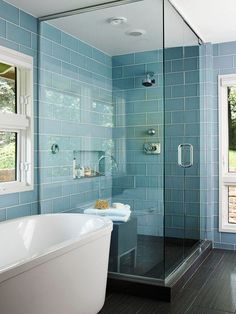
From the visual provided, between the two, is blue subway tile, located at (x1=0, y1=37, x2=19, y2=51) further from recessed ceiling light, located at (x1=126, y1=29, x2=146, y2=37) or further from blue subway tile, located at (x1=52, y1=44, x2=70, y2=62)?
recessed ceiling light, located at (x1=126, y1=29, x2=146, y2=37)

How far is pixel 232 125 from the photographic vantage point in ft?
15.9

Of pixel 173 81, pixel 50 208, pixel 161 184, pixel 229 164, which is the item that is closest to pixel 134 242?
pixel 161 184

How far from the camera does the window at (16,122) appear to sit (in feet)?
11.7

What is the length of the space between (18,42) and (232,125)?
9.44 ft

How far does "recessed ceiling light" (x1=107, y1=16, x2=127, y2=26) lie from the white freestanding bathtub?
1.95 metres

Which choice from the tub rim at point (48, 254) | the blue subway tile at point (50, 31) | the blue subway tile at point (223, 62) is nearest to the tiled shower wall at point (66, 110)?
the blue subway tile at point (50, 31)

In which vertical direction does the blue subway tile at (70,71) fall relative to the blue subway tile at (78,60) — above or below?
below

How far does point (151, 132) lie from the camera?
3.46 metres

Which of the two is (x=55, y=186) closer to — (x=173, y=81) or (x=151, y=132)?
(x=151, y=132)

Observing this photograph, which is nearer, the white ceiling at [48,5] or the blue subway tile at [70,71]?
the white ceiling at [48,5]

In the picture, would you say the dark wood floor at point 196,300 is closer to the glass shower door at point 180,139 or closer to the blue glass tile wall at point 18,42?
the glass shower door at point 180,139

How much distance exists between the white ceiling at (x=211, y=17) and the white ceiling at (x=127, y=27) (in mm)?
123

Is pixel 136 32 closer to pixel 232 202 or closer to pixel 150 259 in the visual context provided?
pixel 150 259

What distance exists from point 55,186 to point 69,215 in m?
0.58
